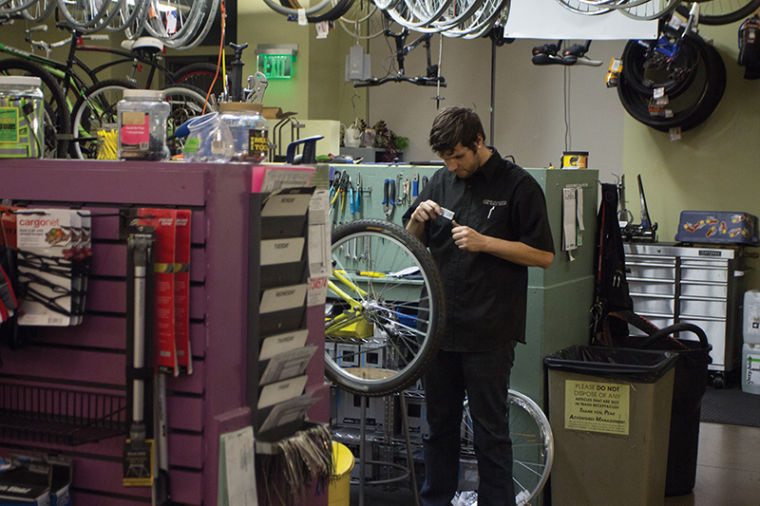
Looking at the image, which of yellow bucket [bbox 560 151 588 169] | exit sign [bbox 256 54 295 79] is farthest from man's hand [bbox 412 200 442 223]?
exit sign [bbox 256 54 295 79]

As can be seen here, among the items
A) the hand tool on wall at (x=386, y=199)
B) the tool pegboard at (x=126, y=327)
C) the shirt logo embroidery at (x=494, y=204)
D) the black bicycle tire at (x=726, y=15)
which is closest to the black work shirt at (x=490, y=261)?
the shirt logo embroidery at (x=494, y=204)

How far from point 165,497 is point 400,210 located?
2.51 m

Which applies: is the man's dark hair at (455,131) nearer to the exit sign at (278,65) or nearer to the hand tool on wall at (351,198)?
the hand tool on wall at (351,198)

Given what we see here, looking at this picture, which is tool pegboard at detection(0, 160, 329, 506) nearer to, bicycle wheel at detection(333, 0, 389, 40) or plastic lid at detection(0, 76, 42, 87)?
plastic lid at detection(0, 76, 42, 87)

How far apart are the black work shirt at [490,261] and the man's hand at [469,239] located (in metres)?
0.11

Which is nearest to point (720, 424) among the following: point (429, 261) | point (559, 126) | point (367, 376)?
point (367, 376)

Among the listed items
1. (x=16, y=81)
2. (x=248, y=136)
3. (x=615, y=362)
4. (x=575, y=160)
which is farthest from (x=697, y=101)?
(x=16, y=81)

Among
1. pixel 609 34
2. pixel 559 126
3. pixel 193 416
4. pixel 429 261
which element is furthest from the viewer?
pixel 559 126

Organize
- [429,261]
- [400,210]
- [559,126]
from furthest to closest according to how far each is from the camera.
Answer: [559,126], [400,210], [429,261]

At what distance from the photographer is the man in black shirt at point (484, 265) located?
3.11m

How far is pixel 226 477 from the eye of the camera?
1.86 metres

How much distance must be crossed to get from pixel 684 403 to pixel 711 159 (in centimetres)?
370

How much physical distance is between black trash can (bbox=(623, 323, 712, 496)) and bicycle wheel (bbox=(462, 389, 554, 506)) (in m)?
0.73

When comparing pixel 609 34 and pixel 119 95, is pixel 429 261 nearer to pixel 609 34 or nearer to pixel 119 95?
pixel 609 34
